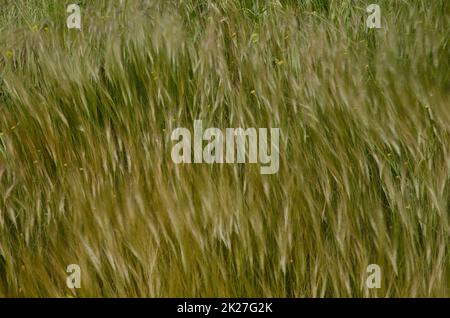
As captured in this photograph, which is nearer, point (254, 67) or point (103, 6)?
point (254, 67)

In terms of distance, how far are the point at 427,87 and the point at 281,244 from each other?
0.76m

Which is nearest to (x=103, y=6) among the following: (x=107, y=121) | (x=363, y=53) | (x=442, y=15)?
(x=107, y=121)

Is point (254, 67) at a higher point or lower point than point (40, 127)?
higher

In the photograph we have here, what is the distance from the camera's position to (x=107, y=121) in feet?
7.48

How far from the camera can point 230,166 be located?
201 cm

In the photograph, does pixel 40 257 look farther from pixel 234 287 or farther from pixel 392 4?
pixel 392 4

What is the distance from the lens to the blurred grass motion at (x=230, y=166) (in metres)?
1.82

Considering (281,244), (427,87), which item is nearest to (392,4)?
(427,87)

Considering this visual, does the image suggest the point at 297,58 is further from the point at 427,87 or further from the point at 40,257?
the point at 40,257

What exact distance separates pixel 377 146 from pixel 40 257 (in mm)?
981

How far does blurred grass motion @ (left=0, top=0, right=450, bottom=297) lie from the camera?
1.82 m
